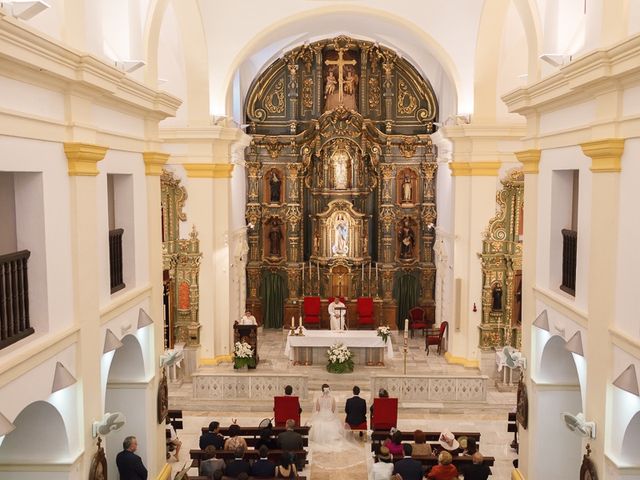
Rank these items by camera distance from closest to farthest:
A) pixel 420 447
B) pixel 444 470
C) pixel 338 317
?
1. pixel 444 470
2. pixel 420 447
3. pixel 338 317

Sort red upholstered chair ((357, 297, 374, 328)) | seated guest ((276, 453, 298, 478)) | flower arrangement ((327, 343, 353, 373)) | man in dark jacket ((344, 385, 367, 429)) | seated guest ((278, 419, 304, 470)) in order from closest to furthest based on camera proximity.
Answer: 1. seated guest ((276, 453, 298, 478))
2. seated guest ((278, 419, 304, 470))
3. man in dark jacket ((344, 385, 367, 429))
4. flower arrangement ((327, 343, 353, 373))
5. red upholstered chair ((357, 297, 374, 328))

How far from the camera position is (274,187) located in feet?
74.2

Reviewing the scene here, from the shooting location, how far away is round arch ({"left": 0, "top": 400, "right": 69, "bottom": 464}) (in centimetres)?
751

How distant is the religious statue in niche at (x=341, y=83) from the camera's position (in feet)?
73.7

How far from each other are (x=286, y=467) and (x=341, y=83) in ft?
48.8

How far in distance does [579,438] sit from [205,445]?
587cm

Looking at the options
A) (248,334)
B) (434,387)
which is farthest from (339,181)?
(434,387)

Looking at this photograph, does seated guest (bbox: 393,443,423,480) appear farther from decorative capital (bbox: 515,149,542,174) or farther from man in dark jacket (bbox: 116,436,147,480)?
decorative capital (bbox: 515,149,542,174)

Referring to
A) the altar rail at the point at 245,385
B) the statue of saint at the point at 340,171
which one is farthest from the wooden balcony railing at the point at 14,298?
the statue of saint at the point at 340,171

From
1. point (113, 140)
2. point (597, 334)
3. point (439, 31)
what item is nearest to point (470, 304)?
point (439, 31)

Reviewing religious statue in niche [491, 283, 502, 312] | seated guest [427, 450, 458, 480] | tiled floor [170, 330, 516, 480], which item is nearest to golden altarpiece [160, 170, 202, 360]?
tiled floor [170, 330, 516, 480]

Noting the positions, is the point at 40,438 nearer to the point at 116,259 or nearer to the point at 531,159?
the point at 116,259

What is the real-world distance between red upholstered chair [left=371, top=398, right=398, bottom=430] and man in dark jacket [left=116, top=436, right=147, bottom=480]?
487 cm

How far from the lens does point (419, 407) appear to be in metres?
14.8
